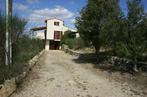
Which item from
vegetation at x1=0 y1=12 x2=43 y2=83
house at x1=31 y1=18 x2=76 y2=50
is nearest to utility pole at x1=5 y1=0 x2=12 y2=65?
vegetation at x1=0 y1=12 x2=43 y2=83

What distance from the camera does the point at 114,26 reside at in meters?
15.5

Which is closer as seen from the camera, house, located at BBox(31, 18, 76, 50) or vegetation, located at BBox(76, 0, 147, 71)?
vegetation, located at BBox(76, 0, 147, 71)

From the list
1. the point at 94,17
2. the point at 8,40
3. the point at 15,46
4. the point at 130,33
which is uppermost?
the point at 94,17

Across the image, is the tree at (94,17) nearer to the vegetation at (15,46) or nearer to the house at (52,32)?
the vegetation at (15,46)

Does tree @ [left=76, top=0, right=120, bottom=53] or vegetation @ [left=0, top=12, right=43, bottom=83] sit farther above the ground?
tree @ [left=76, top=0, right=120, bottom=53]

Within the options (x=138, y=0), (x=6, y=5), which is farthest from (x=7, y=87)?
(x=138, y=0)

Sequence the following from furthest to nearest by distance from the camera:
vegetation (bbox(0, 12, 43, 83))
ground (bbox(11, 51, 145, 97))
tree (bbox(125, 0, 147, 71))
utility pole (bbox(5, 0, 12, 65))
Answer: tree (bbox(125, 0, 147, 71))
utility pole (bbox(5, 0, 12, 65))
vegetation (bbox(0, 12, 43, 83))
ground (bbox(11, 51, 145, 97))

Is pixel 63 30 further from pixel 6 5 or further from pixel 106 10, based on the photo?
pixel 6 5

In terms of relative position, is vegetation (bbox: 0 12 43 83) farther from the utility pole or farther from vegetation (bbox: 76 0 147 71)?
vegetation (bbox: 76 0 147 71)

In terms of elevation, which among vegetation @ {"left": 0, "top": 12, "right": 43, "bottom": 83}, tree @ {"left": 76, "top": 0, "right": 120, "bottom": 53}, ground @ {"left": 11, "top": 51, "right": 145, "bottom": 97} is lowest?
ground @ {"left": 11, "top": 51, "right": 145, "bottom": 97}

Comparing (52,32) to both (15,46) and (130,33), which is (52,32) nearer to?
(15,46)

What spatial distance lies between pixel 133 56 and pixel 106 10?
7924 millimetres

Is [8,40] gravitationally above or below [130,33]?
below

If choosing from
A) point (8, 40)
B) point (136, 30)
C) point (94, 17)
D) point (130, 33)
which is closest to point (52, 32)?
point (94, 17)
